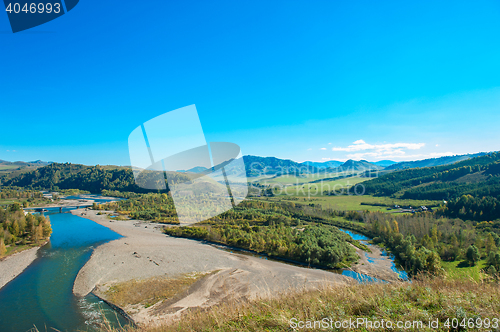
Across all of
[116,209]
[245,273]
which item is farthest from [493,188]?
[116,209]

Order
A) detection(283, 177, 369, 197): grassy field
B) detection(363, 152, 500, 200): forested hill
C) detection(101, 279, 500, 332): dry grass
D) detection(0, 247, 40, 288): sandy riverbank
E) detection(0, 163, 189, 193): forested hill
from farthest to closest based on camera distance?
1. detection(283, 177, 369, 197): grassy field
2. detection(0, 163, 189, 193): forested hill
3. detection(363, 152, 500, 200): forested hill
4. detection(0, 247, 40, 288): sandy riverbank
5. detection(101, 279, 500, 332): dry grass

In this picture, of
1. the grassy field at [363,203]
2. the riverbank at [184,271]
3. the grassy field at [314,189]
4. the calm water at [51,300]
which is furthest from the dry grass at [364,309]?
the grassy field at [314,189]

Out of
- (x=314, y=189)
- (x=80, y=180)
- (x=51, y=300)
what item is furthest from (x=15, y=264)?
(x=80, y=180)

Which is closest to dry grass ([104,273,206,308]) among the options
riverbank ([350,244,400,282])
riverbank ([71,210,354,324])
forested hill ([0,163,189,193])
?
riverbank ([71,210,354,324])

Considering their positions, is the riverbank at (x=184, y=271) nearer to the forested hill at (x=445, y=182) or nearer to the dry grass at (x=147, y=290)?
the dry grass at (x=147, y=290)

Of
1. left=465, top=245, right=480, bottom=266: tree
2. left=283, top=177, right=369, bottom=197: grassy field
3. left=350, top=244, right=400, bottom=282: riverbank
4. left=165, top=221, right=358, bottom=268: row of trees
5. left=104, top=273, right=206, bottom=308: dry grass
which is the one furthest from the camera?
left=283, top=177, right=369, bottom=197: grassy field

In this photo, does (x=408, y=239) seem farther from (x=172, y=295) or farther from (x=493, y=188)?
(x=493, y=188)

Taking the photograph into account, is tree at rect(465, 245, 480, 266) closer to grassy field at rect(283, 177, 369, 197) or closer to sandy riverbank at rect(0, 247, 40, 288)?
sandy riverbank at rect(0, 247, 40, 288)
